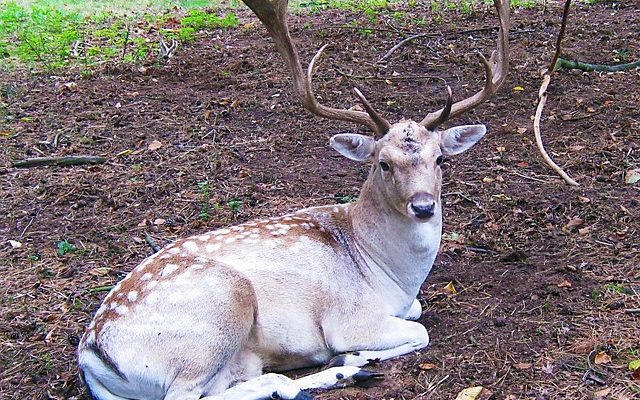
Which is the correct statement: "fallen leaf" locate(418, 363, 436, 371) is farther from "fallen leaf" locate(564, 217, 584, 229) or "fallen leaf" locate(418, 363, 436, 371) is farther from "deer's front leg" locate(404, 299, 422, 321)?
"fallen leaf" locate(564, 217, 584, 229)

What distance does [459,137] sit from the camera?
5.17 m

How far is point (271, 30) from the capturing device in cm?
543

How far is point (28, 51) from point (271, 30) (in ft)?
27.1

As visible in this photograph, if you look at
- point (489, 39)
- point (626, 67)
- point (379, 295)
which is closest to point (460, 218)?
point (379, 295)

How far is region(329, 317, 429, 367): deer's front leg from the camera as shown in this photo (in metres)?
4.75

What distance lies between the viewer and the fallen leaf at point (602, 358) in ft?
14.1

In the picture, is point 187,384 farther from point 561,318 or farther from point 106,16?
point 106,16

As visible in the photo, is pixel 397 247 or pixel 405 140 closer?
pixel 405 140

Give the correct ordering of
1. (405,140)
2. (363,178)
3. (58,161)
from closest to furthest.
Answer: (405,140) → (363,178) → (58,161)

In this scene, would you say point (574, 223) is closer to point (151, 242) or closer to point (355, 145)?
point (355, 145)

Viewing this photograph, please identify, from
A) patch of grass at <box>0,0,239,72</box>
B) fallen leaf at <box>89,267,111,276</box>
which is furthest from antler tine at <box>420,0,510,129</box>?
patch of grass at <box>0,0,239,72</box>

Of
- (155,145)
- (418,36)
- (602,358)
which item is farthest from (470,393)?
(418,36)

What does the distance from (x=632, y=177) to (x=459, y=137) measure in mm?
2379

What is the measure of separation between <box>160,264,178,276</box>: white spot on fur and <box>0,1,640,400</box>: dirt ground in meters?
0.88
